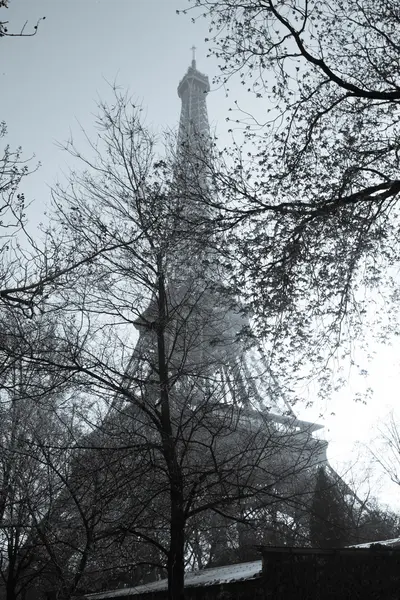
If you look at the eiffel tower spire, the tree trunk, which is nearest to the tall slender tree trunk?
the tree trunk

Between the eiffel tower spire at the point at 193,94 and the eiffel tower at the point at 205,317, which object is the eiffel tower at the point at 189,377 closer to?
the eiffel tower at the point at 205,317

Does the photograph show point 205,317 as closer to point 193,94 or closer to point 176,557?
point 176,557

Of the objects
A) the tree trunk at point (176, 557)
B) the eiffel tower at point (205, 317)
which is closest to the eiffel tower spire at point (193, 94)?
the eiffel tower at point (205, 317)

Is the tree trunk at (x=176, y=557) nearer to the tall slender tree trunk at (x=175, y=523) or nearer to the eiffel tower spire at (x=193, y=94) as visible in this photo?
the tall slender tree trunk at (x=175, y=523)

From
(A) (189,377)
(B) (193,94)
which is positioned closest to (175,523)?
(A) (189,377)

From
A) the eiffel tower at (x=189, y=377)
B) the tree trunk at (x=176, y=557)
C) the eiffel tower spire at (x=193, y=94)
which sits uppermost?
the eiffel tower spire at (x=193, y=94)

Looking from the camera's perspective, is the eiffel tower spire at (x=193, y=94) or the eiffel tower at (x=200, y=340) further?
the eiffel tower spire at (x=193, y=94)

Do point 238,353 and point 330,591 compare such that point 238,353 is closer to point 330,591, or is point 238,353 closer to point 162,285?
point 162,285

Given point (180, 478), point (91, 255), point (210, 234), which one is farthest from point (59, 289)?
point (180, 478)

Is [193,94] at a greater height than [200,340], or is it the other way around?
[193,94]

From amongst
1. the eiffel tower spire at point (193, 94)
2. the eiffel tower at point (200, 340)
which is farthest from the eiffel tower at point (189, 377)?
the eiffel tower spire at point (193, 94)

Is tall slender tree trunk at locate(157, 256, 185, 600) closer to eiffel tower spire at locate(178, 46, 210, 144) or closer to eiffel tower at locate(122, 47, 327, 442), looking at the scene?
eiffel tower at locate(122, 47, 327, 442)

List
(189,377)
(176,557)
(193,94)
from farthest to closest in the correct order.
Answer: (193,94)
(189,377)
(176,557)

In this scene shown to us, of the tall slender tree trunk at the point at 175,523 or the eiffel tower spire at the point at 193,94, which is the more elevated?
the eiffel tower spire at the point at 193,94
